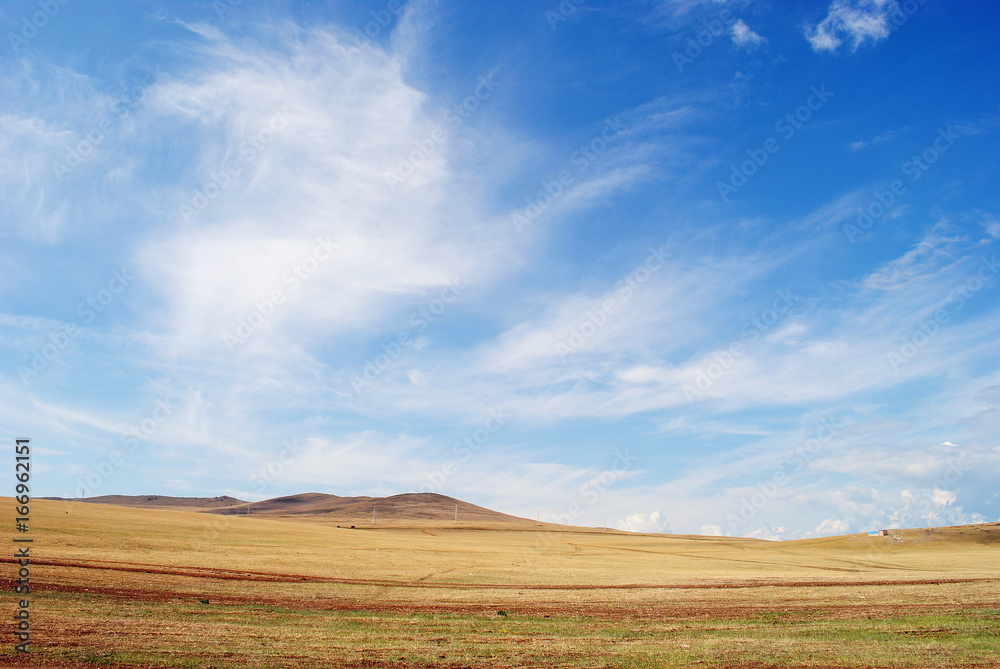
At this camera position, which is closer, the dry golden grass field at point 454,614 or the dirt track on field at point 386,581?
the dry golden grass field at point 454,614

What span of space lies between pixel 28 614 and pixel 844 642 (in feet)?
96.5

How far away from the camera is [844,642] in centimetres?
2142

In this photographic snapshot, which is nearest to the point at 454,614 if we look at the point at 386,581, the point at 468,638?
the point at 468,638

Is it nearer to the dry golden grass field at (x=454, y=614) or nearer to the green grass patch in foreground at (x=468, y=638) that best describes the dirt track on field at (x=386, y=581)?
the dry golden grass field at (x=454, y=614)

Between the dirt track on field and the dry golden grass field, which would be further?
the dirt track on field

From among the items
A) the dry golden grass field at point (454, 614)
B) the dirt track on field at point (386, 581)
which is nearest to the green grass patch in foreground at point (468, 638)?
the dry golden grass field at point (454, 614)

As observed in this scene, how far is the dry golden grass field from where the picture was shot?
1842 centimetres

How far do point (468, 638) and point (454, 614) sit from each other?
19.9 ft

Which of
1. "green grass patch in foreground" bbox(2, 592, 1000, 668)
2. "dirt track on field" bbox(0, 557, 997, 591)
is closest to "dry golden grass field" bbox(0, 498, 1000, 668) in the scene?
"green grass patch in foreground" bbox(2, 592, 1000, 668)

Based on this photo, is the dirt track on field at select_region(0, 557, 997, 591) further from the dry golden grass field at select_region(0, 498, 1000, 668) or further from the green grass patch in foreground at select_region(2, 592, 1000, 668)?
the green grass patch in foreground at select_region(2, 592, 1000, 668)

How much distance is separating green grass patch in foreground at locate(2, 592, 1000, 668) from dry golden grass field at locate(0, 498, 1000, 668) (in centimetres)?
9

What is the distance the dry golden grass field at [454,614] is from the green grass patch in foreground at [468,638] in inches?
3.4

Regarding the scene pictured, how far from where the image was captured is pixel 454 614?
27203 mm

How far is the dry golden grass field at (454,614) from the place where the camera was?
18422 mm
